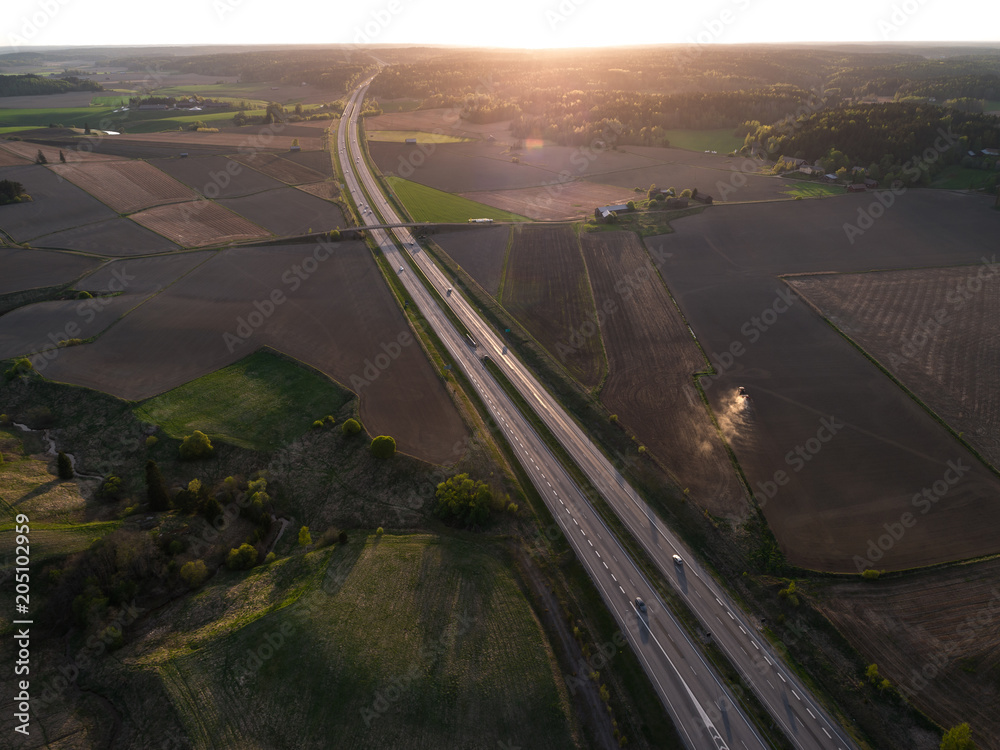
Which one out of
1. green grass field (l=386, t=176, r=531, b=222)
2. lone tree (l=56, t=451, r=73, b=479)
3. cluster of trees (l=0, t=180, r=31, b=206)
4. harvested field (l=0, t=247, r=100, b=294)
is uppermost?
green grass field (l=386, t=176, r=531, b=222)

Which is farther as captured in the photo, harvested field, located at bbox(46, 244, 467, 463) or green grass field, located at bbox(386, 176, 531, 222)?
green grass field, located at bbox(386, 176, 531, 222)

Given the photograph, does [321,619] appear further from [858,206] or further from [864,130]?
[864,130]

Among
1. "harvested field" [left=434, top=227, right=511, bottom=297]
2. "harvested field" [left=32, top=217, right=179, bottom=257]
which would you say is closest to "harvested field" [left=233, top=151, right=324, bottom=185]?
"harvested field" [left=32, top=217, right=179, bottom=257]

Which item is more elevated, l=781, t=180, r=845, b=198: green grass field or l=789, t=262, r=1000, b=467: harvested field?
l=781, t=180, r=845, b=198: green grass field

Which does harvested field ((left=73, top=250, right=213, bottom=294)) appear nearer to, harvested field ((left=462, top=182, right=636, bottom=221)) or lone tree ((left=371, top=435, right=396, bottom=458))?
lone tree ((left=371, top=435, right=396, bottom=458))

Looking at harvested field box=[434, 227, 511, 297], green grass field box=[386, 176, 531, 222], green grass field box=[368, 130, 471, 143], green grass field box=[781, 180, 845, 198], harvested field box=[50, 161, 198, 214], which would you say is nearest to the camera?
harvested field box=[434, 227, 511, 297]

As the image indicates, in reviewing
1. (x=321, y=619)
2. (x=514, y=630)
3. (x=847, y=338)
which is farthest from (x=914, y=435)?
(x=321, y=619)

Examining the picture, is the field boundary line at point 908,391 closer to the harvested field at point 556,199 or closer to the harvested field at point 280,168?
the harvested field at point 556,199
